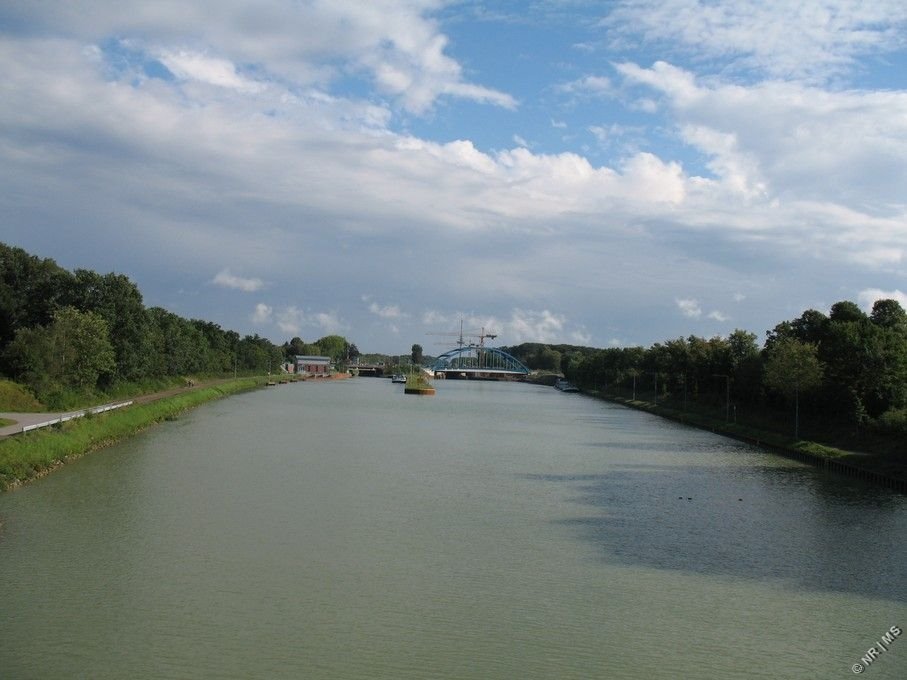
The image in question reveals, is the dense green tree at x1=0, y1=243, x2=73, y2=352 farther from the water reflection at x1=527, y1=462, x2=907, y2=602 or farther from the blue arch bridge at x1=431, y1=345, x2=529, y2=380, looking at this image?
the blue arch bridge at x1=431, y1=345, x2=529, y2=380

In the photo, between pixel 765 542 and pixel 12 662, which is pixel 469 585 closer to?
pixel 12 662

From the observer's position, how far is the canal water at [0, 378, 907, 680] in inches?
271

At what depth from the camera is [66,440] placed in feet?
54.4

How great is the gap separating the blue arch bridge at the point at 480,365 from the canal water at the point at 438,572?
364ft

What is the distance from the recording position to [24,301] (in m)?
30.8

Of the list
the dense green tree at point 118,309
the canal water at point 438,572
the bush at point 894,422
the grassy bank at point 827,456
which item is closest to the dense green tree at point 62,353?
the dense green tree at point 118,309

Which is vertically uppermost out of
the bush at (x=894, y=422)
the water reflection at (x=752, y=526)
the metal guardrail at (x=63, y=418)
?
the bush at (x=894, y=422)

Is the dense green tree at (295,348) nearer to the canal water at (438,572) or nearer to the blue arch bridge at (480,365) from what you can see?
the blue arch bridge at (480,365)

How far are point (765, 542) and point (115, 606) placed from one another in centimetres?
843

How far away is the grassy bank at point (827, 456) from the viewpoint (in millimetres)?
17500

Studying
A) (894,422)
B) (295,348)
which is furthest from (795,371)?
(295,348)

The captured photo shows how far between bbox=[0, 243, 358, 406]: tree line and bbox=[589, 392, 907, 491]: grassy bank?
20.2 metres

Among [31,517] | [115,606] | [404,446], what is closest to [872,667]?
[115,606]
